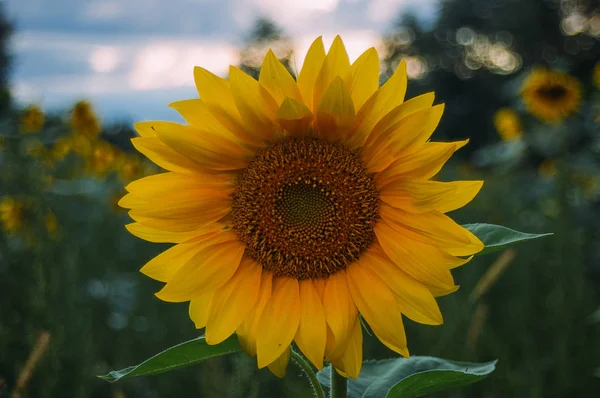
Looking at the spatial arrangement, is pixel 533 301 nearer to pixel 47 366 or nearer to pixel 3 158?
pixel 47 366

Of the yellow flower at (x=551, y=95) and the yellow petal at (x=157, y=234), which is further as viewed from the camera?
the yellow flower at (x=551, y=95)

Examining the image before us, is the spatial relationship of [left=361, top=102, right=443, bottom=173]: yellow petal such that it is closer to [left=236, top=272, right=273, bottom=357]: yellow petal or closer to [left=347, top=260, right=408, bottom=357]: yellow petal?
[left=347, top=260, right=408, bottom=357]: yellow petal

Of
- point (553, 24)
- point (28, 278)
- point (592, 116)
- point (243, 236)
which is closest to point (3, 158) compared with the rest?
point (28, 278)

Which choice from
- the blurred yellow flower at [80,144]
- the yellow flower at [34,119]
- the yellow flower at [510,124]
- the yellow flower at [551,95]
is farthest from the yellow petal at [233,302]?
the yellow flower at [510,124]

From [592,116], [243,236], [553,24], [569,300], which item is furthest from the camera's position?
[553,24]

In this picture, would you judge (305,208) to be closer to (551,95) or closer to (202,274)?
(202,274)

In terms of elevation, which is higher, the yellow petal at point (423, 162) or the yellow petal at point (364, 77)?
the yellow petal at point (364, 77)

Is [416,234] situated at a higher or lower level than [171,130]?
lower

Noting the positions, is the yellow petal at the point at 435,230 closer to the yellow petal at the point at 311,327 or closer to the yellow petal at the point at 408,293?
the yellow petal at the point at 408,293

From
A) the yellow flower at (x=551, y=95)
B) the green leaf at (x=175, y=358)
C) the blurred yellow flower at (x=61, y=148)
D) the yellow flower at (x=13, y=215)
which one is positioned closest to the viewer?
the green leaf at (x=175, y=358)
